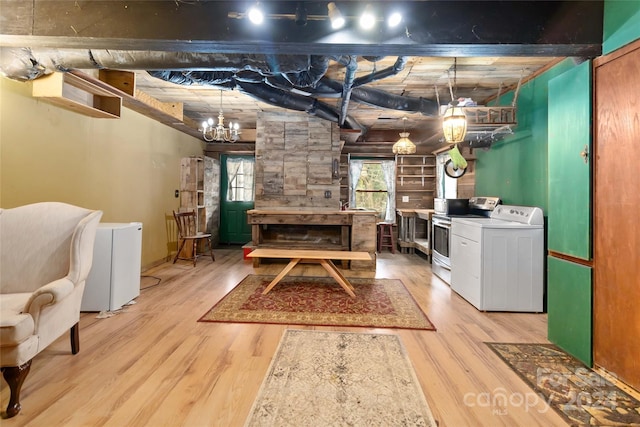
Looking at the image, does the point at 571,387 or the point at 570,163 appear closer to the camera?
the point at 571,387

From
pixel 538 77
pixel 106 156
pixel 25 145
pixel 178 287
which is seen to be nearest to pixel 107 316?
pixel 178 287

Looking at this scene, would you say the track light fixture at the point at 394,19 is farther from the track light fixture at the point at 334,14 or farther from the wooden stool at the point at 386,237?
the wooden stool at the point at 386,237

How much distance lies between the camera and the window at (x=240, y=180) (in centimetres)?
689

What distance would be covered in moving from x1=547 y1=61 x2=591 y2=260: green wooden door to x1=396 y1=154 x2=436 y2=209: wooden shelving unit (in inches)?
169

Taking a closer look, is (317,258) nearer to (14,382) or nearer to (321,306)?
(321,306)

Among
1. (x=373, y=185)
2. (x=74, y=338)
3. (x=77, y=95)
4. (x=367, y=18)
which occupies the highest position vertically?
(x=367, y=18)

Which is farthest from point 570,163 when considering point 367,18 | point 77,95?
point 77,95

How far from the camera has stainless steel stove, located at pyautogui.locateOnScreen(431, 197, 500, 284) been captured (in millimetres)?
3879

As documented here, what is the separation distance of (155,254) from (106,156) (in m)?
1.76

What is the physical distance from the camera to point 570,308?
2102 mm

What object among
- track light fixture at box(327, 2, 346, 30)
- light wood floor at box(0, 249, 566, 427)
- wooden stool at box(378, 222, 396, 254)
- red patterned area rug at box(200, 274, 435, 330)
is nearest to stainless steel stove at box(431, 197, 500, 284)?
red patterned area rug at box(200, 274, 435, 330)

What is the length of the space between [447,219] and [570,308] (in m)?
2.05

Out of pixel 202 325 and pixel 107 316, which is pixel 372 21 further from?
pixel 107 316

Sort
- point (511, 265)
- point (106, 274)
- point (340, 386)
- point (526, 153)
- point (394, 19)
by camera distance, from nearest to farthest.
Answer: point (340, 386), point (394, 19), point (106, 274), point (511, 265), point (526, 153)
